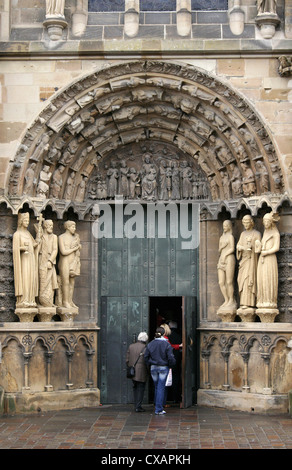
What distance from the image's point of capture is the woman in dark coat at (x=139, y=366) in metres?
15.2

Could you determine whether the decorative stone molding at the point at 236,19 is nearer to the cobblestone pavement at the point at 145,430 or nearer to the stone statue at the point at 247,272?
the stone statue at the point at 247,272

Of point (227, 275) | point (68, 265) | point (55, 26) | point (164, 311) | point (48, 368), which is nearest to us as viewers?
point (48, 368)

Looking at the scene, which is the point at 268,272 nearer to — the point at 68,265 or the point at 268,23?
the point at 68,265

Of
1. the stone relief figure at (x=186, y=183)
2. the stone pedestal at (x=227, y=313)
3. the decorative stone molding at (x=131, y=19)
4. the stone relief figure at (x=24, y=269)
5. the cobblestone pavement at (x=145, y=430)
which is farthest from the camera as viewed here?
the stone relief figure at (x=186, y=183)

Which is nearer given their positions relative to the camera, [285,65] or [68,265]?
[285,65]

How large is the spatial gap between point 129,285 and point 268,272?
2.76 metres

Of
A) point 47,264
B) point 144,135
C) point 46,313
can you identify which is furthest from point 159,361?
point 144,135

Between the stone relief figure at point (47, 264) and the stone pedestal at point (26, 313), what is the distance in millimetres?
346

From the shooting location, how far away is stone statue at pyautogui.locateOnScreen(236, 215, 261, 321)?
51.5ft

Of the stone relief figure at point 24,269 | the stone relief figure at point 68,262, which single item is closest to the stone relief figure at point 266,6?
the stone relief figure at point 68,262

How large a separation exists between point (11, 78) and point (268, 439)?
746 centimetres

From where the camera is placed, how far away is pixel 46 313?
15719 millimetres

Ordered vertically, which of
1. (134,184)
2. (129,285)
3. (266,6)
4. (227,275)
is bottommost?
(129,285)

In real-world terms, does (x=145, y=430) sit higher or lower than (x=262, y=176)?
lower
